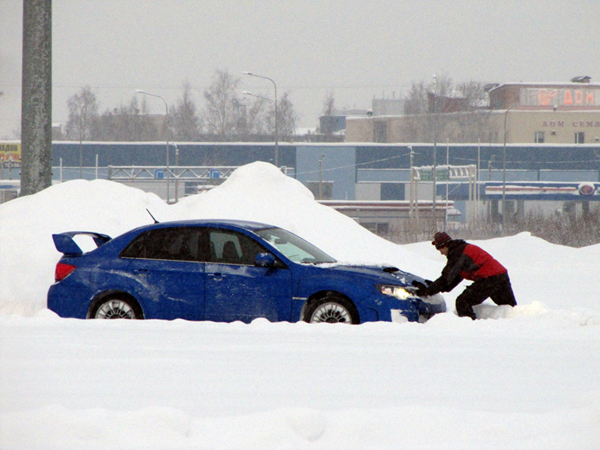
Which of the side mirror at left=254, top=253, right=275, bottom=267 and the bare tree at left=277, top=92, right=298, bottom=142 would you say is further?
the bare tree at left=277, top=92, right=298, bottom=142

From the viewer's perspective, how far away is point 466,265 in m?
7.34

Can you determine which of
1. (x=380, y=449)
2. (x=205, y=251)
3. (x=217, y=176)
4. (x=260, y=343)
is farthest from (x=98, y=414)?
(x=217, y=176)

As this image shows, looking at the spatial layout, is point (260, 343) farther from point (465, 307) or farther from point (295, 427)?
point (465, 307)

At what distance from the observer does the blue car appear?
6.72 meters

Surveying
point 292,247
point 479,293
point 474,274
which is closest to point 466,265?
point 474,274

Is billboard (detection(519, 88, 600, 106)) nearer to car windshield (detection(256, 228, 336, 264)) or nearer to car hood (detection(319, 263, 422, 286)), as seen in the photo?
car windshield (detection(256, 228, 336, 264))

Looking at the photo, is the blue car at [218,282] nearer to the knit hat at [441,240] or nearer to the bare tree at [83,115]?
the knit hat at [441,240]

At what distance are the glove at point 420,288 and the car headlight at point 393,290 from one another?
0.66 feet

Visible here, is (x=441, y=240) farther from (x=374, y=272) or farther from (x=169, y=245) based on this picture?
(x=169, y=245)

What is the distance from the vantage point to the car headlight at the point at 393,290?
6727mm

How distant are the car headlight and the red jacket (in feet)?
1.78

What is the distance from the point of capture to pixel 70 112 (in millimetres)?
96562

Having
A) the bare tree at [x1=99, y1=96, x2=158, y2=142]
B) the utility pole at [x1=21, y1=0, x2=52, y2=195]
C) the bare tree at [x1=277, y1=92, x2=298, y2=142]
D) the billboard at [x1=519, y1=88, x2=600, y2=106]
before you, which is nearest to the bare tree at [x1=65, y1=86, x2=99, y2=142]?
the bare tree at [x1=99, y1=96, x2=158, y2=142]

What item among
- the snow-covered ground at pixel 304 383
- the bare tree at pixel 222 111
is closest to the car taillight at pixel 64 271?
the snow-covered ground at pixel 304 383
